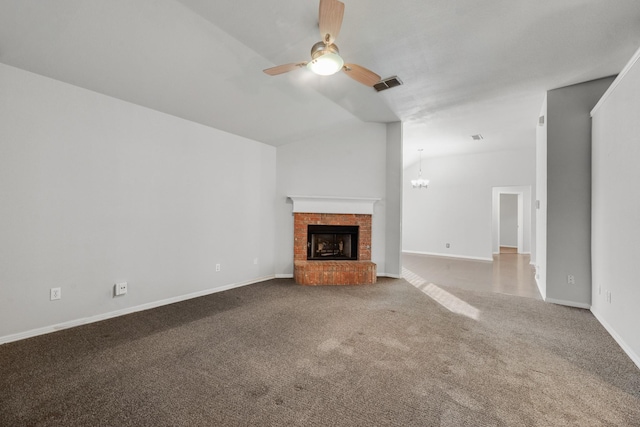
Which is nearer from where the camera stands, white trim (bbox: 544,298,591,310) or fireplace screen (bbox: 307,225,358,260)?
white trim (bbox: 544,298,591,310)

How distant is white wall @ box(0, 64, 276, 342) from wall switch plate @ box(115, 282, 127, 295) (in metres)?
0.07

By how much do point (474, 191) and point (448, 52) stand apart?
5.76m

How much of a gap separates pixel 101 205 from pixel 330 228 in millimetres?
3564

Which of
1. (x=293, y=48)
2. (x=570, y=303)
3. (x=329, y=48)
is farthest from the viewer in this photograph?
(x=570, y=303)

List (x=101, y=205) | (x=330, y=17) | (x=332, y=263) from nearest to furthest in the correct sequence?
(x=330, y=17), (x=101, y=205), (x=332, y=263)

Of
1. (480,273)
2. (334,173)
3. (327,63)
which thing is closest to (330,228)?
(334,173)

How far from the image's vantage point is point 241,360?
230 cm

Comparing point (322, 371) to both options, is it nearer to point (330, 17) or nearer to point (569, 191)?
point (330, 17)

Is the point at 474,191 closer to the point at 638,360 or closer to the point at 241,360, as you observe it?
the point at 638,360

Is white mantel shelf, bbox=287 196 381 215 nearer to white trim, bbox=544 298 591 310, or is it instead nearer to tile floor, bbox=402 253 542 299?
tile floor, bbox=402 253 542 299

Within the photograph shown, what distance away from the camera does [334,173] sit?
5.54m

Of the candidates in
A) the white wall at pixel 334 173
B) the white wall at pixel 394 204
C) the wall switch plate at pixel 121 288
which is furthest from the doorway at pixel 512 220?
the wall switch plate at pixel 121 288

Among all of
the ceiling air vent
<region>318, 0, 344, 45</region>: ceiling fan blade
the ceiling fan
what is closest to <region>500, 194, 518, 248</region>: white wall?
the ceiling air vent

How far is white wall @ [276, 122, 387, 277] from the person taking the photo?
5395 millimetres
